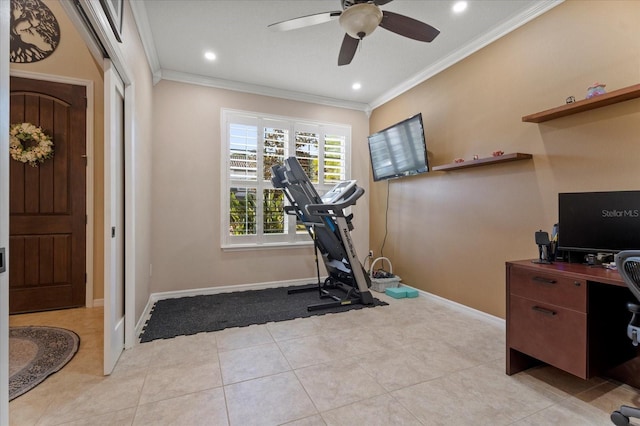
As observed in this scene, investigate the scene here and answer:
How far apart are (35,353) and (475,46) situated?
496 cm

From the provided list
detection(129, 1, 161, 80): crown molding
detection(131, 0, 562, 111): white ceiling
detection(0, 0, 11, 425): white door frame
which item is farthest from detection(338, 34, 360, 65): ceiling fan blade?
detection(0, 0, 11, 425): white door frame

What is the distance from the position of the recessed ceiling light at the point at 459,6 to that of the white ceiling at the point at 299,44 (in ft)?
0.13

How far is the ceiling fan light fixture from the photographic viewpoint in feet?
6.71

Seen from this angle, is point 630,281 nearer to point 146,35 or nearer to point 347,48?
point 347,48

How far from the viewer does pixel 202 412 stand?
1.66 m

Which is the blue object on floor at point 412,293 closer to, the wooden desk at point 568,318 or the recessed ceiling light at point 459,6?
the wooden desk at point 568,318

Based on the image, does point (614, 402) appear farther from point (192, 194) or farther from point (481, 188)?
point (192, 194)

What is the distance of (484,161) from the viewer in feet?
9.45

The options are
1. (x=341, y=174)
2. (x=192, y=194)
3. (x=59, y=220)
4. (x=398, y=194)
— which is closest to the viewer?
(x=59, y=220)

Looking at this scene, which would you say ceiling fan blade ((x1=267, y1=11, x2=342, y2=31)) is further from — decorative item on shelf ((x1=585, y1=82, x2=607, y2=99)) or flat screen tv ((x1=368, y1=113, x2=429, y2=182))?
decorative item on shelf ((x1=585, y1=82, x2=607, y2=99))

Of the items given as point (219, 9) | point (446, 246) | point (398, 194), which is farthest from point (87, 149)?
point (446, 246)

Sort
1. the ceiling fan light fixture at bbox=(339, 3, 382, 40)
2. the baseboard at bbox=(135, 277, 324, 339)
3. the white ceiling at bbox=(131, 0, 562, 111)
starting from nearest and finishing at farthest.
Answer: the ceiling fan light fixture at bbox=(339, 3, 382, 40), the white ceiling at bbox=(131, 0, 562, 111), the baseboard at bbox=(135, 277, 324, 339)

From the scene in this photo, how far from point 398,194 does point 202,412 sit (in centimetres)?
355

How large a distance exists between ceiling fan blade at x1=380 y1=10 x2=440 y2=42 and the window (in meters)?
2.37
